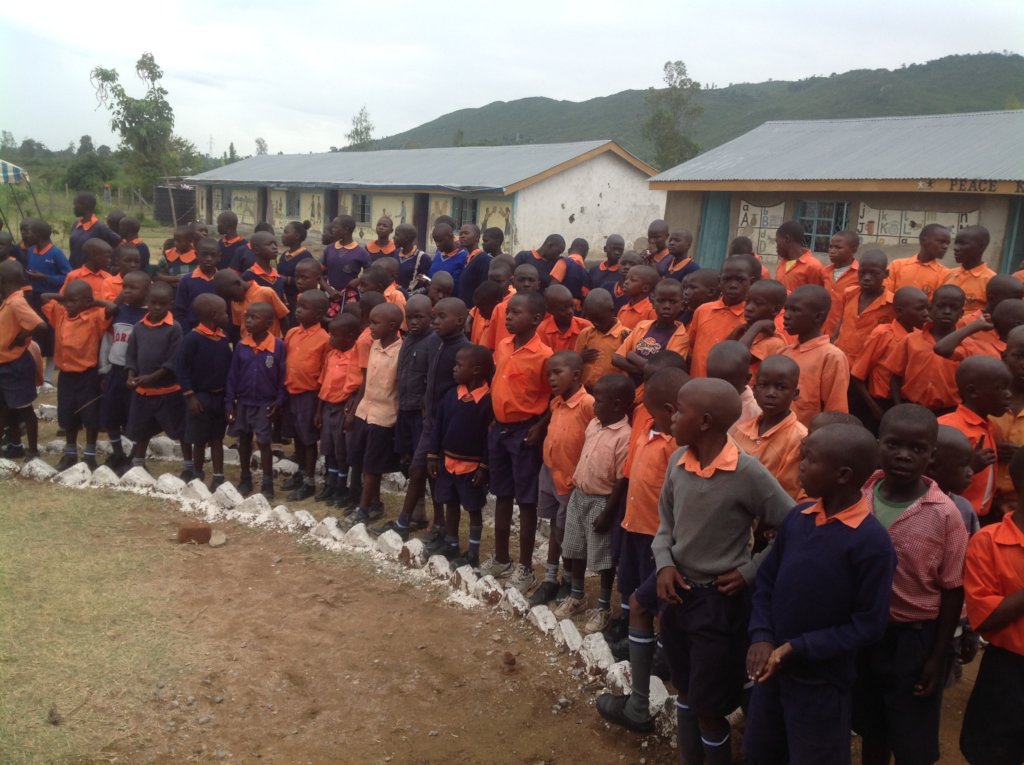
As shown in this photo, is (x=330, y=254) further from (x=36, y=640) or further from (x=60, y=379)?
(x=36, y=640)

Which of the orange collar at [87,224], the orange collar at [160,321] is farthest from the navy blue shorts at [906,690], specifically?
the orange collar at [87,224]

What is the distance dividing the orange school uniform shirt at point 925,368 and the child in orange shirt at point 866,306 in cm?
51

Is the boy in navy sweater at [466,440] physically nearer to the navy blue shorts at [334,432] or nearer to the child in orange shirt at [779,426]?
the navy blue shorts at [334,432]

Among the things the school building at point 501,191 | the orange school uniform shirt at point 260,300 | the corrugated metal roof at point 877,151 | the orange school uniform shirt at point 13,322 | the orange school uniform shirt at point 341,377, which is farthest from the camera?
the school building at point 501,191

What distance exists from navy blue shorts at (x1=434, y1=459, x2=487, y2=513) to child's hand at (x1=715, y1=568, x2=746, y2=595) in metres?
2.43

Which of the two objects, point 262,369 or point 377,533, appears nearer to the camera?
point 377,533

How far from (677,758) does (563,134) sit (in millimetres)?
88896

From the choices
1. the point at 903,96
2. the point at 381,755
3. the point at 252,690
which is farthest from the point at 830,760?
the point at 903,96

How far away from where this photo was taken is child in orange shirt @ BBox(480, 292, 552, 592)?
4852 millimetres

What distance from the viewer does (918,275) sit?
20.4 ft

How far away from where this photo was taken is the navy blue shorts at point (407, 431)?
225 inches

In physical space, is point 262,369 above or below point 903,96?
below

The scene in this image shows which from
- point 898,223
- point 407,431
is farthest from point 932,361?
point 898,223

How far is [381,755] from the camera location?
3.24 meters
